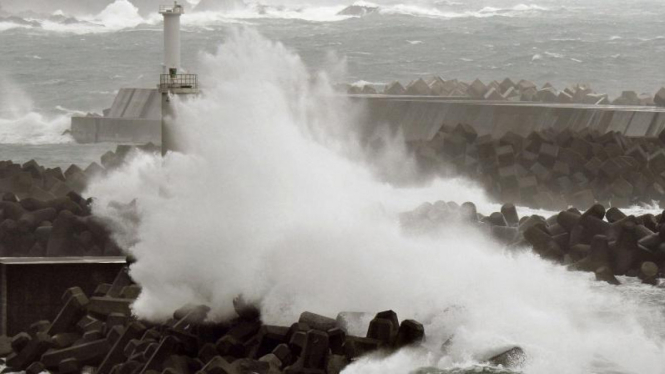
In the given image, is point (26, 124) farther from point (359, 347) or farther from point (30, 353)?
point (359, 347)

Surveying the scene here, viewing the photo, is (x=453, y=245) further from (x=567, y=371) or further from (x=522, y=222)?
(x=567, y=371)

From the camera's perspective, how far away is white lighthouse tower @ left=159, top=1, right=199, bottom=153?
16.5m

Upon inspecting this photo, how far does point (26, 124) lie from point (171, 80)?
19672mm

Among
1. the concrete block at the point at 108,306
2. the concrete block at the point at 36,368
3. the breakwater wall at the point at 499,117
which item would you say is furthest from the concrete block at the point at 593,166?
the concrete block at the point at 36,368

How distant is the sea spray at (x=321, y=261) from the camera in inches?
464

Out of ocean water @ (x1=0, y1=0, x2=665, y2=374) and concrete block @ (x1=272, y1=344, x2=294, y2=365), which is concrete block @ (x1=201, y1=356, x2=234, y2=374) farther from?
ocean water @ (x1=0, y1=0, x2=665, y2=374)

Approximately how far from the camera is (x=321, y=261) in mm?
13047

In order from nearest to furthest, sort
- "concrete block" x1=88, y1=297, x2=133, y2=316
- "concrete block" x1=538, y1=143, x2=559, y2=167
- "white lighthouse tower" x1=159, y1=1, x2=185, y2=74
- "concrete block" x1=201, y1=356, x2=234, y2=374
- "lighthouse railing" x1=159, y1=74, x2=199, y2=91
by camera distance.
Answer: "concrete block" x1=201, y1=356, x2=234, y2=374, "concrete block" x1=88, y1=297, x2=133, y2=316, "lighthouse railing" x1=159, y1=74, x2=199, y2=91, "white lighthouse tower" x1=159, y1=1, x2=185, y2=74, "concrete block" x1=538, y1=143, x2=559, y2=167

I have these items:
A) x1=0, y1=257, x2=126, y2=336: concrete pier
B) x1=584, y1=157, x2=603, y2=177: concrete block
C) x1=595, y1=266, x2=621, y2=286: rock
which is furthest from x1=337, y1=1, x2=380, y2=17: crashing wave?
x1=0, y1=257, x2=126, y2=336: concrete pier

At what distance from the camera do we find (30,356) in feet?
41.7

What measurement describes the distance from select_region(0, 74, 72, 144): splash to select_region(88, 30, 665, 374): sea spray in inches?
654

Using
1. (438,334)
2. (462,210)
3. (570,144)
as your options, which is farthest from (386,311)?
(570,144)

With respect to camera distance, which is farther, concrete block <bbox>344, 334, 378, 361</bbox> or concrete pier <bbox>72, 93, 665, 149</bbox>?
concrete pier <bbox>72, 93, 665, 149</bbox>

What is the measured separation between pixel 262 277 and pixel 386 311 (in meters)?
1.69
